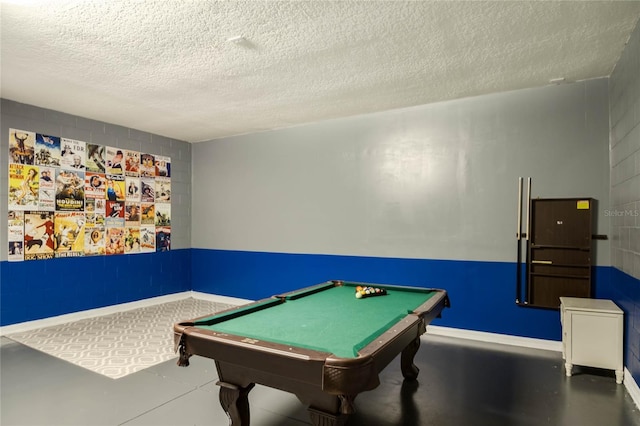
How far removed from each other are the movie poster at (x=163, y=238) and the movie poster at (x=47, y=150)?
5.91 ft

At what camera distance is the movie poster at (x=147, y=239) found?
607 centimetres

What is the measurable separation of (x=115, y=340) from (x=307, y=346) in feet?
11.1

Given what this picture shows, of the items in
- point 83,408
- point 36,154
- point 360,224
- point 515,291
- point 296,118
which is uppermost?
point 296,118

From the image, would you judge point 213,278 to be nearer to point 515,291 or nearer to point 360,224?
point 360,224

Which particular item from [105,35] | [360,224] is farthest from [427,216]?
[105,35]

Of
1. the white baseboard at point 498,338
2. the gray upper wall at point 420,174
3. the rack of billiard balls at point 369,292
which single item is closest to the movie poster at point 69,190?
the gray upper wall at point 420,174

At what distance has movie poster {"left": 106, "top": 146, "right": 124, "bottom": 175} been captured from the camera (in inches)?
221

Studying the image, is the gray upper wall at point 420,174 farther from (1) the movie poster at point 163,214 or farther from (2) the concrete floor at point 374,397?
(2) the concrete floor at point 374,397

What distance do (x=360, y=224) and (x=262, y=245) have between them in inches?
68.6

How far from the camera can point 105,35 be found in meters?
2.92

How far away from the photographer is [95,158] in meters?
5.45

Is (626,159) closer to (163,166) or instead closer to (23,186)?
(163,166)

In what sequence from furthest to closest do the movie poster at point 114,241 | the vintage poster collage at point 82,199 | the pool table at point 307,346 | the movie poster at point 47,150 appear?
1. the movie poster at point 114,241
2. the movie poster at point 47,150
3. the vintage poster collage at point 82,199
4. the pool table at point 307,346

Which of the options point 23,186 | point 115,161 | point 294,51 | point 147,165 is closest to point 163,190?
point 147,165
